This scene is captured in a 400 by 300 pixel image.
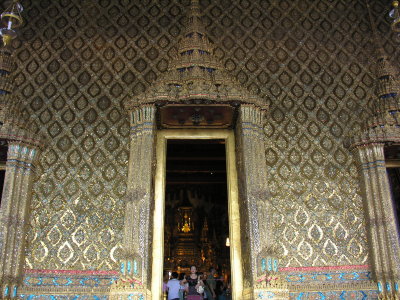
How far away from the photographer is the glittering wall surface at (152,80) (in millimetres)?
8336

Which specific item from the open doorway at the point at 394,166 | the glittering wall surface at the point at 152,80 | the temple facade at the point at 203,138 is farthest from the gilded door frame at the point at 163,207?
the open doorway at the point at 394,166

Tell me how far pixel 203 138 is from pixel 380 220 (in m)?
3.74

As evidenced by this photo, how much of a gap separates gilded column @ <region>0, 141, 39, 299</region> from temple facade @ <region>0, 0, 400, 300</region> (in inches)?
0.9

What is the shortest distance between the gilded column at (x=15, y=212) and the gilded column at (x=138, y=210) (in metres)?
2.15

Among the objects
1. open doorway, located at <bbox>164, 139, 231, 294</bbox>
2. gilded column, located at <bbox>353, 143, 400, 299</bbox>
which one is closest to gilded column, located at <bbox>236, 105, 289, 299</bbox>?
gilded column, located at <bbox>353, 143, 400, 299</bbox>

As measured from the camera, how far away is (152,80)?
953 centimetres

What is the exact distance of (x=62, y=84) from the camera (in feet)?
31.2

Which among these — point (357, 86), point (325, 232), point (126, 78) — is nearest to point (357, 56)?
point (357, 86)

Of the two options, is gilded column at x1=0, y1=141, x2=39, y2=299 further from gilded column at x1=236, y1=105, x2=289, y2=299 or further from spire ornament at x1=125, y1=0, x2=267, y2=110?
gilded column at x1=236, y1=105, x2=289, y2=299

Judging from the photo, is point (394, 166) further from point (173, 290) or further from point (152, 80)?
point (152, 80)

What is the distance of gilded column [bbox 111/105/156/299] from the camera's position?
6.62 meters

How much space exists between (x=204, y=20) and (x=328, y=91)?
3.33m

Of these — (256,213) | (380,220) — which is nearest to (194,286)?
(256,213)

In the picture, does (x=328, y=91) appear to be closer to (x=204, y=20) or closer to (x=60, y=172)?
(x=204, y=20)
